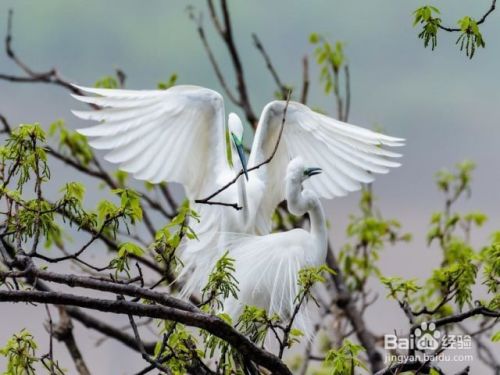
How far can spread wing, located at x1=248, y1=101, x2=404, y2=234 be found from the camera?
16.4ft

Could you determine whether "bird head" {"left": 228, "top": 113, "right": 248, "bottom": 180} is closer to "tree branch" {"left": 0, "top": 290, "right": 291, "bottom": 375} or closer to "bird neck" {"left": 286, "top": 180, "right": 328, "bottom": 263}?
"bird neck" {"left": 286, "top": 180, "right": 328, "bottom": 263}

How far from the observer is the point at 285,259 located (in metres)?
4.47

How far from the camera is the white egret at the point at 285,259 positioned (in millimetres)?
4355

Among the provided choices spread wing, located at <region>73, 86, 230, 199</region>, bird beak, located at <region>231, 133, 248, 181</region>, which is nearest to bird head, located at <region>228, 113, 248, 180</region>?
bird beak, located at <region>231, 133, 248, 181</region>

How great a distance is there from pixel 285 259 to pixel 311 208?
0.24 metres

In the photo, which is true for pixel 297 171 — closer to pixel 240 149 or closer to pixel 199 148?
pixel 240 149

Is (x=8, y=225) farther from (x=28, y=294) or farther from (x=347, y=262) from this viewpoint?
(x=347, y=262)

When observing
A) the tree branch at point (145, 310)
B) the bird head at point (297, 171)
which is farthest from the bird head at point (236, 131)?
the tree branch at point (145, 310)

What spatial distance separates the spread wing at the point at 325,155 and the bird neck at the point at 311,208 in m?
0.49

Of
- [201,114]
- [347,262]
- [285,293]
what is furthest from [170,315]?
[347,262]

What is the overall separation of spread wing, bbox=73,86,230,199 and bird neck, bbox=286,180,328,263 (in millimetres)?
444

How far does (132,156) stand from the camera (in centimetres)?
464

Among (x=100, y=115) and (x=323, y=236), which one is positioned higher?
(x=100, y=115)

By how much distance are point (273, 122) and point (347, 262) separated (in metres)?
1.85
